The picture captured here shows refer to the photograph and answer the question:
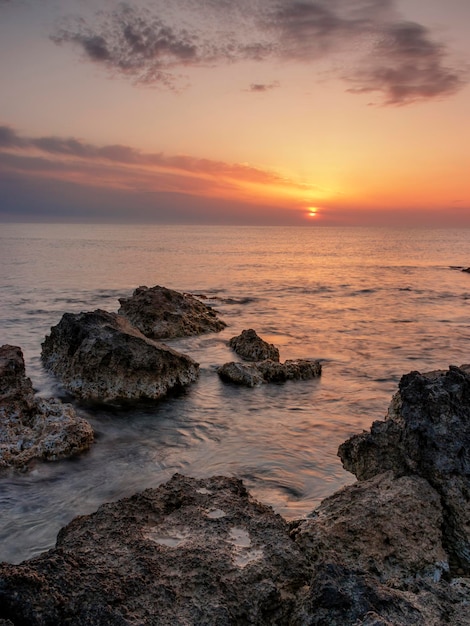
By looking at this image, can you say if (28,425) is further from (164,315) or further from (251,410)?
(164,315)

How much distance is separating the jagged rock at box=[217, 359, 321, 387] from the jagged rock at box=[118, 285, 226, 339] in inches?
176

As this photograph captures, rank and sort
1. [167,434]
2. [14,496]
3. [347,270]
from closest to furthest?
[14,496] → [167,434] → [347,270]

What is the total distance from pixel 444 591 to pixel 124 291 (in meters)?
26.7

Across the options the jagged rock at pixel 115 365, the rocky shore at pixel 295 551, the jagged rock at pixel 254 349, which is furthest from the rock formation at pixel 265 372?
the rocky shore at pixel 295 551

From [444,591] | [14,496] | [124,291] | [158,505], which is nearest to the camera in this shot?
[444,591]

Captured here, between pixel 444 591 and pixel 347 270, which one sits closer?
pixel 444 591

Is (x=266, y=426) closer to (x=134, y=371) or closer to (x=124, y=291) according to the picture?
(x=134, y=371)

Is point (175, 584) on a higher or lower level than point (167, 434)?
higher

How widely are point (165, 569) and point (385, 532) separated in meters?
1.90

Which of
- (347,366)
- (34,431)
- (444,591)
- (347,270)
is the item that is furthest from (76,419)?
(347,270)

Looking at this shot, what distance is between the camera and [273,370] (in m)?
11.4

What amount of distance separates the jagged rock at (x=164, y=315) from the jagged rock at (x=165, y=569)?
11209 mm

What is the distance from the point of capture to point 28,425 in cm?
795

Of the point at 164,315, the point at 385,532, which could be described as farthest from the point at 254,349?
the point at 385,532
